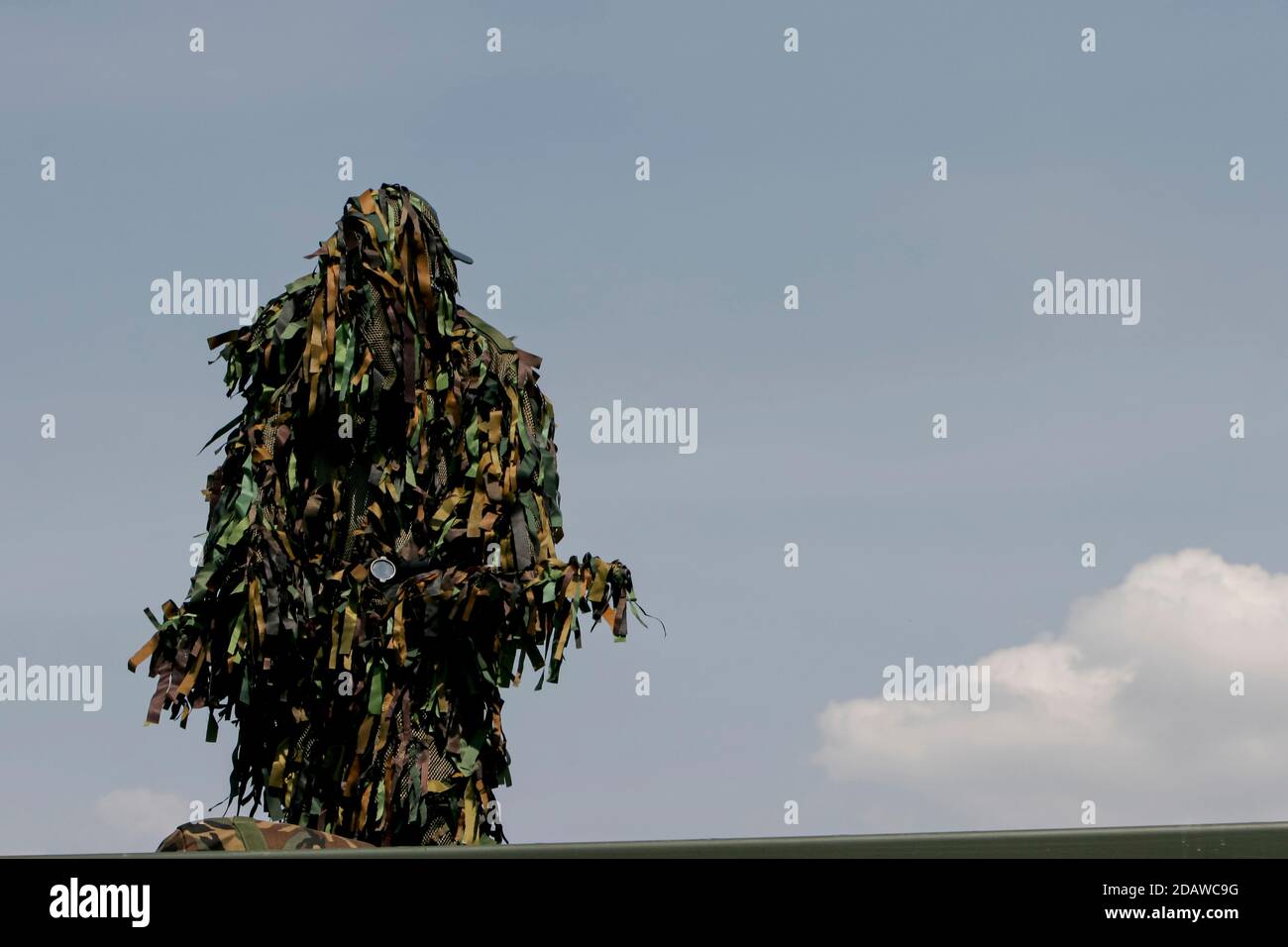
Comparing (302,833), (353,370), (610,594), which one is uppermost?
(353,370)

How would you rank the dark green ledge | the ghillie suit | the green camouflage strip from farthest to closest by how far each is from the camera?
the ghillie suit < the green camouflage strip < the dark green ledge

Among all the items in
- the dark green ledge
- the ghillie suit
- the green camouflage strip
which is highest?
the ghillie suit

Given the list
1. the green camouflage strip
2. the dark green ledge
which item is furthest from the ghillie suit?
the dark green ledge

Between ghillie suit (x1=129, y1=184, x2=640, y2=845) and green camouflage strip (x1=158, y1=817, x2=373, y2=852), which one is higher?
ghillie suit (x1=129, y1=184, x2=640, y2=845)

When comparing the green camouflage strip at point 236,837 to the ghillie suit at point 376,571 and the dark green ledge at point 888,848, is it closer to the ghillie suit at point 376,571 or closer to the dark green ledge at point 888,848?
the dark green ledge at point 888,848

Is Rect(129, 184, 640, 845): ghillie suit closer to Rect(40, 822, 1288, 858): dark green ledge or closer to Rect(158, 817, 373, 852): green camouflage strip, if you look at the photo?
Rect(158, 817, 373, 852): green camouflage strip

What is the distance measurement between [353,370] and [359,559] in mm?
1919

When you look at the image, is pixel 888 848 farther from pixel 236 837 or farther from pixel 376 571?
pixel 376 571

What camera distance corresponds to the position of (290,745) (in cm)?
1582

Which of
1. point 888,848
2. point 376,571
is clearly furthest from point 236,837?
point 376,571

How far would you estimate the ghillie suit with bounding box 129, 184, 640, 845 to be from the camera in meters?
15.5

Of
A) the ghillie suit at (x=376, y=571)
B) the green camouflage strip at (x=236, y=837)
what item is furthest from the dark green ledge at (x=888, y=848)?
the ghillie suit at (x=376, y=571)
